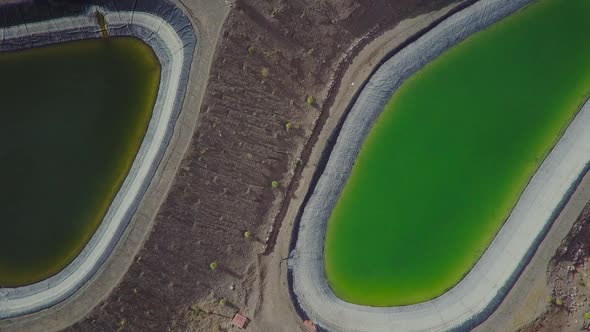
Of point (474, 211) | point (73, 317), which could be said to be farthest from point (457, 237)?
point (73, 317)

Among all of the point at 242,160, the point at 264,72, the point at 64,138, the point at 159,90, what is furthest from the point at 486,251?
the point at 64,138

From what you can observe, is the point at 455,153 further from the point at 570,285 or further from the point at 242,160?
the point at 242,160

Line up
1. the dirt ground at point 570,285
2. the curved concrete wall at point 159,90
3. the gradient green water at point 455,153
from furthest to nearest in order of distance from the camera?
the gradient green water at point 455,153 < the dirt ground at point 570,285 < the curved concrete wall at point 159,90

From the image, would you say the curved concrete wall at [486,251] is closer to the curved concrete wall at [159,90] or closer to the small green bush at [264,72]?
the small green bush at [264,72]

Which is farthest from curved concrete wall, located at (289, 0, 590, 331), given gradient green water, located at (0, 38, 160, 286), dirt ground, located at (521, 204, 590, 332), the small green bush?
gradient green water, located at (0, 38, 160, 286)

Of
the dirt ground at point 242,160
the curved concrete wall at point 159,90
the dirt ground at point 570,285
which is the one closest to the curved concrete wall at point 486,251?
the dirt ground at point 570,285

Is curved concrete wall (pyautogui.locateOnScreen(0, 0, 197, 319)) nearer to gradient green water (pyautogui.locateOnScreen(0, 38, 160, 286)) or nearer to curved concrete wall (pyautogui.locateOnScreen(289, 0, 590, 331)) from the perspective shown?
gradient green water (pyautogui.locateOnScreen(0, 38, 160, 286))

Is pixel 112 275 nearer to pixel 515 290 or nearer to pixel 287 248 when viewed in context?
pixel 287 248
